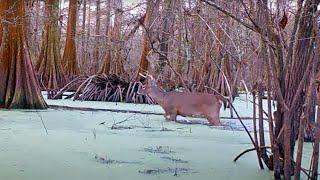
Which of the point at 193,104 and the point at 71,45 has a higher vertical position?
the point at 71,45

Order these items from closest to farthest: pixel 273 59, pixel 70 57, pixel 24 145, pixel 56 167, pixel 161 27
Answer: pixel 273 59 < pixel 56 167 < pixel 24 145 < pixel 161 27 < pixel 70 57

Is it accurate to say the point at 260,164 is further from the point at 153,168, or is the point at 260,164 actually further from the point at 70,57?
the point at 70,57

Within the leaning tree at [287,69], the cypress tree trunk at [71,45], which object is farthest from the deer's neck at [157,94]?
the cypress tree trunk at [71,45]

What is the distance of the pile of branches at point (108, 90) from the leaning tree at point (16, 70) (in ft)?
6.71

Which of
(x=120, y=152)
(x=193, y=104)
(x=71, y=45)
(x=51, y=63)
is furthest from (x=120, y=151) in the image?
(x=71, y=45)

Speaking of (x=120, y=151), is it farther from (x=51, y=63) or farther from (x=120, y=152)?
(x=51, y=63)

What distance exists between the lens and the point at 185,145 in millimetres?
3666

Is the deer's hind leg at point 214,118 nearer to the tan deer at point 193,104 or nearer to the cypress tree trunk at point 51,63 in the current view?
the tan deer at point 193,104

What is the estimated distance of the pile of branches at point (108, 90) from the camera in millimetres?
8742

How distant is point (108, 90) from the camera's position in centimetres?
904

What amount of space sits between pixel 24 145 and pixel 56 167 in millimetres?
766

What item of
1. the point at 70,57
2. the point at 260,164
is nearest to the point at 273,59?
the point at 260,164

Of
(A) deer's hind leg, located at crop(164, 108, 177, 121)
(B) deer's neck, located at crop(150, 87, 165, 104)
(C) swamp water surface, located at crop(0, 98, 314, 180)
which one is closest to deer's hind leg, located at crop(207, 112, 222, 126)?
(C) swamp water surface, located at crop(0, 98, 314, 180)

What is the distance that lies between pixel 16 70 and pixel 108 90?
247cm
